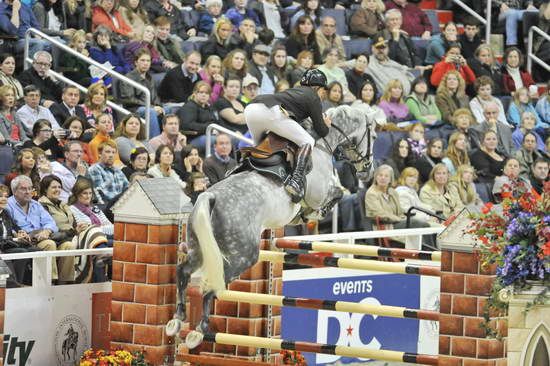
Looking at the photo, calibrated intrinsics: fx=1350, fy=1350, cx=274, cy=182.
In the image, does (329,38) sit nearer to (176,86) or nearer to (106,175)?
(176,86)

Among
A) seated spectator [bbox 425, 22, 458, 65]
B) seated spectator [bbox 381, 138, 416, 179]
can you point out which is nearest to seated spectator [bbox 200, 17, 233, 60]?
seated spectator [bbox 381, 138, 416, 179]

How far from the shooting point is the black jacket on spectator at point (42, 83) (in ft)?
41.5

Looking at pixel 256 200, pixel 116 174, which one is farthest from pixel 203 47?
pixel 256 200

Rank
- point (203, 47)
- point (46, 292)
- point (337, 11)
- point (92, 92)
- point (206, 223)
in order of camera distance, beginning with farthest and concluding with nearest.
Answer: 1. point (337, 11)
2. point (203, 47)
3. point (92, 92)
4. point (46, 292)
5. point (206, 223)

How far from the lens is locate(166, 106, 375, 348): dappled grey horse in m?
8.02

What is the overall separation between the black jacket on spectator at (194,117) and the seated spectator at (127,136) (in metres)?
0.78

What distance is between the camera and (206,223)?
7984 mm

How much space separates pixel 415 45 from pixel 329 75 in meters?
2.60

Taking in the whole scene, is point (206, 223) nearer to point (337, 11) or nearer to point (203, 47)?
point (203, 47)

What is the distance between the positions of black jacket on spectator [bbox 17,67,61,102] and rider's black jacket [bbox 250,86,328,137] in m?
4.37

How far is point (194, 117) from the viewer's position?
13.2 meters

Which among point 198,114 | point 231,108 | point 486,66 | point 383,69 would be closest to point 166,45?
point 231,108

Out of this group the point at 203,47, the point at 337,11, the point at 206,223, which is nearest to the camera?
→ the point at 206,223

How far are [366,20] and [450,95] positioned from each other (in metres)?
1.54
